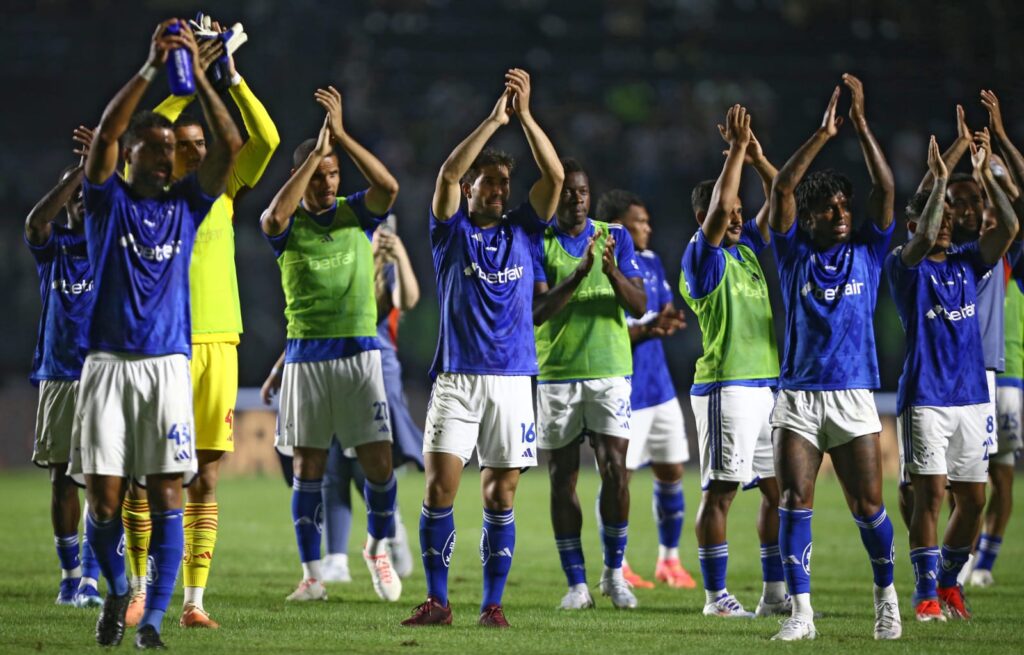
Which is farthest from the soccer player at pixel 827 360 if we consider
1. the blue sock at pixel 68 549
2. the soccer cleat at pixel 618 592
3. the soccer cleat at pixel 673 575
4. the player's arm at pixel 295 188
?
the blue sock at pixel 68 549

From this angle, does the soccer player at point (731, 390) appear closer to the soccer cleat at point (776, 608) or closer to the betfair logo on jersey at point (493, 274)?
the soccer cleat at point (776, 608)

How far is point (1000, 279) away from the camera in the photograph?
32.3ft

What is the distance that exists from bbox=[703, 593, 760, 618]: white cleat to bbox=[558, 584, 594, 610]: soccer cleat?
0.72 meters

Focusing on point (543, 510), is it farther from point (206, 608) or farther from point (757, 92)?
point (757, 92)

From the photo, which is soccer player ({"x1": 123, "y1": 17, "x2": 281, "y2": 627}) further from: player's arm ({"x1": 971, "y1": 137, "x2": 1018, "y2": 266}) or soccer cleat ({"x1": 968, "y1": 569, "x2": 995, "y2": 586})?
soccer cleat ({"x1": 968, "y1": 569, "x2": 995, "y2": 586})

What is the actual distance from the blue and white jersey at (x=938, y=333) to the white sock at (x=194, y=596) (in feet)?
13.3

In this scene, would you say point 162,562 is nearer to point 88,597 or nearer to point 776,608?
point 88,597

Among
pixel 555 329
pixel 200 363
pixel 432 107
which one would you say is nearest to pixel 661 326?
pixel 555 329

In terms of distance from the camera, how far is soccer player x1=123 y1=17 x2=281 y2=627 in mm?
7770

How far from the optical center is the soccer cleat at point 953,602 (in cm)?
842

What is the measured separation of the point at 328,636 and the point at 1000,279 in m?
5.27

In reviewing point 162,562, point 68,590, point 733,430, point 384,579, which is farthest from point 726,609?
point 68,590

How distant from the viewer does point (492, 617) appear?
307 inches

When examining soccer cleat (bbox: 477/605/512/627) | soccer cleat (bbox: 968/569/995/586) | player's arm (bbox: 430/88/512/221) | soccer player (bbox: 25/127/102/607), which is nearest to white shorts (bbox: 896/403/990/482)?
soccer cleat (bbox: 968/569/995/586)
